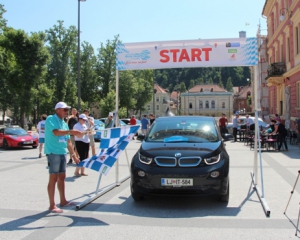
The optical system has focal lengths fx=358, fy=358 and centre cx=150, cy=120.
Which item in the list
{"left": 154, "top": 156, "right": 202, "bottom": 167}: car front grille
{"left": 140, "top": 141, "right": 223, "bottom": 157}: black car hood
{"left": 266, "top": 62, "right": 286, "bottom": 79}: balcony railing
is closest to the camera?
{"left": 154, "top": 156, "right": 202, "bottom": 167}: car front grille

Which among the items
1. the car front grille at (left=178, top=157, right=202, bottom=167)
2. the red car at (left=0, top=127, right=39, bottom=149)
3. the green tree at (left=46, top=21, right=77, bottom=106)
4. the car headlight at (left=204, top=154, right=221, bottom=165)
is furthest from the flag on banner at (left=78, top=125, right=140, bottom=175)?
the green tree at (left=46, top=21, right=77, bottom=106)

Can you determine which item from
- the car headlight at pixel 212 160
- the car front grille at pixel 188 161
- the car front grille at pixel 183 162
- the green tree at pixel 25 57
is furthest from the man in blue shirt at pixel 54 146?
the green tree at pixel 25 57

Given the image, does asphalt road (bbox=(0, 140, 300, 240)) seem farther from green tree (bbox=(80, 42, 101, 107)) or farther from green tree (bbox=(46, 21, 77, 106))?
green tree (bbox=(80, 42, 101, 107))

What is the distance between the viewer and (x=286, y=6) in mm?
28938

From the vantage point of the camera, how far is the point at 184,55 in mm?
8938

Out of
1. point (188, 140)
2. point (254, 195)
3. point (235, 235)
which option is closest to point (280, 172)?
point (254, 195)

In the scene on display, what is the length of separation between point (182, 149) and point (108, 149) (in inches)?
67.7

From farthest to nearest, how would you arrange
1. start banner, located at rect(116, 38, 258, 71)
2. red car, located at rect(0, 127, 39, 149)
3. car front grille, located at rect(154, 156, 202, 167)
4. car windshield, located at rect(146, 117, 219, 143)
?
1. red car, located at rect(0, 127, 39, 149)
2. start banner, located at rect(116, 38, 258, 71)
3. car windshield, located at rect(146, 117, 219, 143)
4. car front grille, located at rect(154, 156, 202, 167)

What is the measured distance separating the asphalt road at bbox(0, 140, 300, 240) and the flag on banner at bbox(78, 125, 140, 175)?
28.1 inches

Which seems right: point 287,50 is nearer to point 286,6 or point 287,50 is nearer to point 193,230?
point 286,6

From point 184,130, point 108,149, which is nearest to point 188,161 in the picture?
point 184,130

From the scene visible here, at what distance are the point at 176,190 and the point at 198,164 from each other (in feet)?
1.97

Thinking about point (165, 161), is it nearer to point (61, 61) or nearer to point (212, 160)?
point (212, 160)

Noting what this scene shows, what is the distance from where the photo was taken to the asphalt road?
5.07 meters
